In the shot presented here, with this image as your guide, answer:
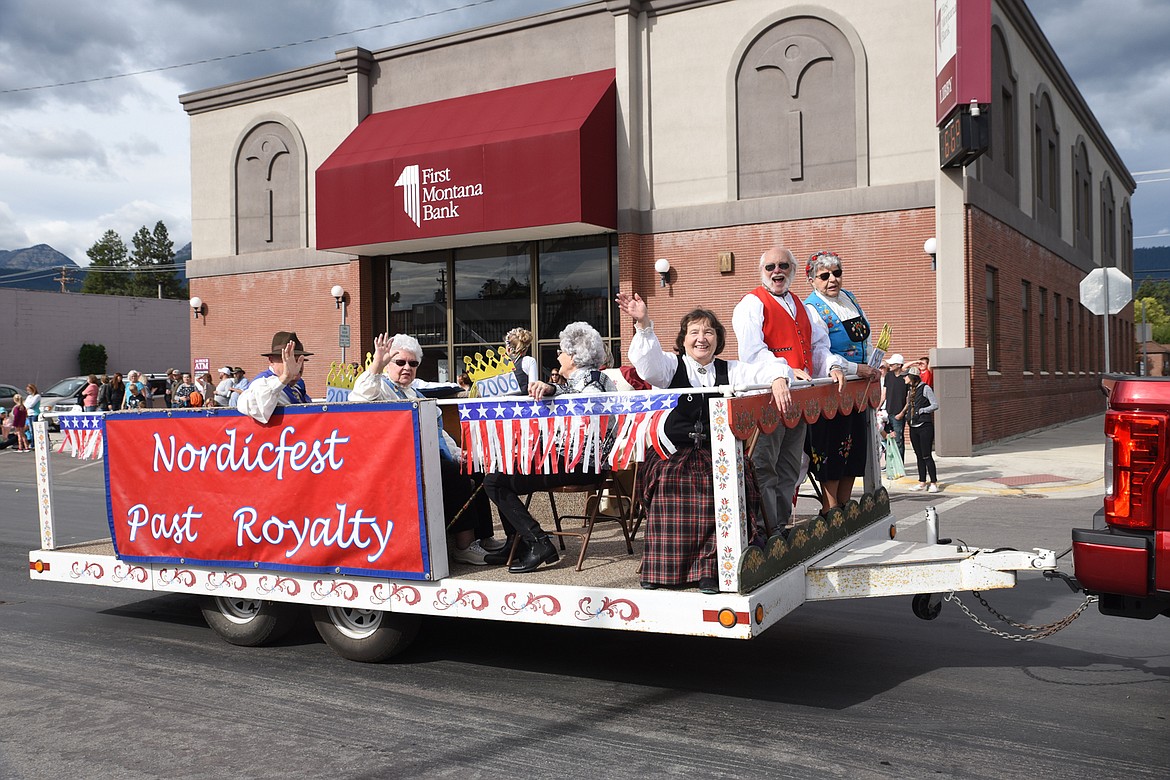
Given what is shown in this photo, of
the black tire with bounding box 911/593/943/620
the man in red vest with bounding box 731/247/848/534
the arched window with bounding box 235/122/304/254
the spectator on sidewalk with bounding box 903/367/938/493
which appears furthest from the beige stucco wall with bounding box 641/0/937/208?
the black tire with bounding box 911/593/943/620

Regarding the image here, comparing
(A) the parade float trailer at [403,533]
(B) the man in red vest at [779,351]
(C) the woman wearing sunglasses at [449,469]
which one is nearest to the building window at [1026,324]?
(A) the parade float trailer at [403,533]

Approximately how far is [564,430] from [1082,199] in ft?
99.1

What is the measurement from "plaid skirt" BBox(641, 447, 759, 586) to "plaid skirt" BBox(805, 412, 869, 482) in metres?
1.14

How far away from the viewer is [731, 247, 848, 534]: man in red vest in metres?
5.36

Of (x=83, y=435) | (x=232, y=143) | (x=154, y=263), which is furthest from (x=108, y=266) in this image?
(x=83, y=435)

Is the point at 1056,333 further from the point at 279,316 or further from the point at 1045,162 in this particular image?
the point at 279,316

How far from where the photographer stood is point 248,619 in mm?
6027

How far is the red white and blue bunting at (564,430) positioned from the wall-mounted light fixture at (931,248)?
1448 cm

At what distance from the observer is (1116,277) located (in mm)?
15383

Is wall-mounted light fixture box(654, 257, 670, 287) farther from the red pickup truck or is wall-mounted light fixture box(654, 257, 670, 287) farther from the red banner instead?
the red pickup truck

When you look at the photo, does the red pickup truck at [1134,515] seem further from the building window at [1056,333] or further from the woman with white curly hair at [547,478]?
the building window at [1056,333]

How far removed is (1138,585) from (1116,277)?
1336 centimetres

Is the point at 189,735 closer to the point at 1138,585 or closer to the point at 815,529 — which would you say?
the point at 815,529

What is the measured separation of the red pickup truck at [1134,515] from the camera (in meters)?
3.69
